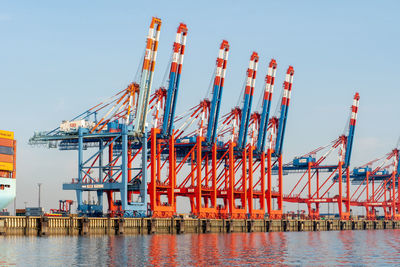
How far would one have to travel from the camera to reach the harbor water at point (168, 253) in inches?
2227

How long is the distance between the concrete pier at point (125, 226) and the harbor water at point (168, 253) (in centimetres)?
178

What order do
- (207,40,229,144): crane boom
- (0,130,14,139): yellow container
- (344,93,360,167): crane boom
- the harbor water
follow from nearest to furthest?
the harbor water, (0,130,14,139): yellow container, (207,40,229,144): crane boom, (344,93,360,167): crane boom

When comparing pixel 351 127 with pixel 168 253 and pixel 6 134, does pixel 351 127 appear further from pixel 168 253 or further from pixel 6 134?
pixel 168 253

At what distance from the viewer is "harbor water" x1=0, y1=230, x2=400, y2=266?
5656 centimetres

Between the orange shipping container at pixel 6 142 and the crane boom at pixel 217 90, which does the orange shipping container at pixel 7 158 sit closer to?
the orange shipping container at pixel 6 142

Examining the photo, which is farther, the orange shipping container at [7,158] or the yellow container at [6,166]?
the orange shipping container at [7,158]

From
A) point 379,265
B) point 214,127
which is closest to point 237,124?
point 214,127

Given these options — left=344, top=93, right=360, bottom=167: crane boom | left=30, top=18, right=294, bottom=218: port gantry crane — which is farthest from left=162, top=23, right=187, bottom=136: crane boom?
left=344, top=93, right=360, bottom=167: crane boom

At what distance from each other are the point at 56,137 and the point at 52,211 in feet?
33.1

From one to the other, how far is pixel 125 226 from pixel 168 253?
28368mm

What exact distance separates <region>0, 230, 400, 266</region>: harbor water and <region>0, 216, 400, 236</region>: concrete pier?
1.78m

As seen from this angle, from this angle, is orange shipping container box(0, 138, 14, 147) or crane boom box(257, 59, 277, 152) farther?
crane boom box(257, 59, 277, 152)

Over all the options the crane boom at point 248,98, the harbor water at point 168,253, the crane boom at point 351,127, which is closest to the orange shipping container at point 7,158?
the harbor water at point 168,253

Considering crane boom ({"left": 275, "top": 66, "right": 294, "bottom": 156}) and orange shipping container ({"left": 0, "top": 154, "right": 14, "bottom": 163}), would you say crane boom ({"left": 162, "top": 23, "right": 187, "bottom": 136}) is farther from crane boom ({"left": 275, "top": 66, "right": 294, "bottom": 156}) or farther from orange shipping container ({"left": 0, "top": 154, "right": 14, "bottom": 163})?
crane boom ({"left": 275, "top": 66, "right": 294, "bottom": 156})
